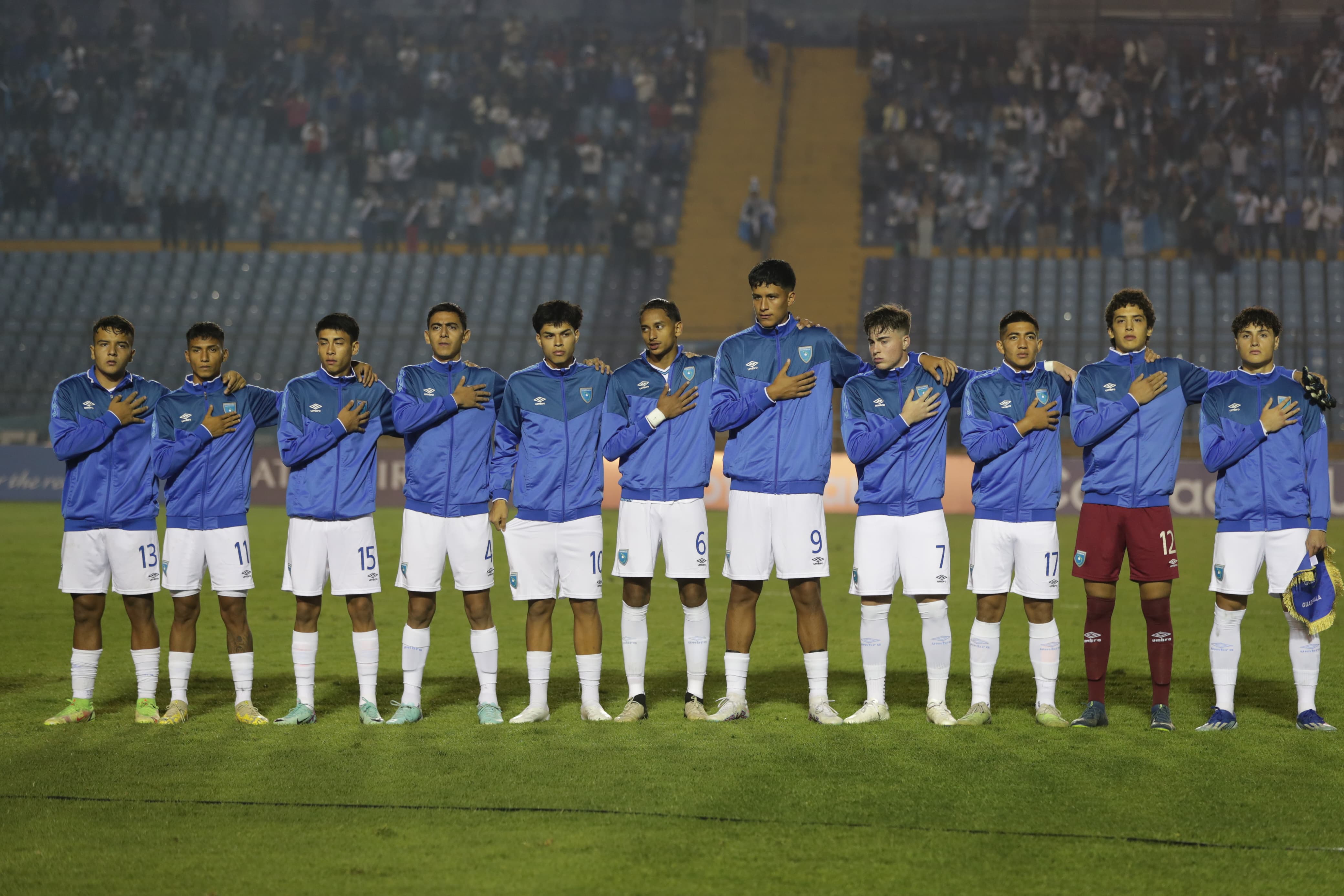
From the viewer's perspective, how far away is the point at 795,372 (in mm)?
7227

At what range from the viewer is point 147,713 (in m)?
7.15

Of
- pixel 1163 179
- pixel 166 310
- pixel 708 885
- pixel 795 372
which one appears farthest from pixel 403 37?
pixel 708 885

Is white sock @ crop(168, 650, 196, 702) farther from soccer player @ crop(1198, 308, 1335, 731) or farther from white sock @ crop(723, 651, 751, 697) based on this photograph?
soccer player @ crop(1198, 308, 1335, 731)

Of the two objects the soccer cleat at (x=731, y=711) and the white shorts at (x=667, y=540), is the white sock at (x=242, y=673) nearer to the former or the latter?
the white shorts at (x=667, y=540)

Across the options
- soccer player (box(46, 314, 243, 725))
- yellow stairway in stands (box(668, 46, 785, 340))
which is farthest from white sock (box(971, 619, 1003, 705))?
yellow stairway in stands (box(668, 46, 785, 340))

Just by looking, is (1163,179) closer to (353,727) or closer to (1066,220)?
(1066,220)

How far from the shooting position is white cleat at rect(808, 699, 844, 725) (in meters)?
7.05

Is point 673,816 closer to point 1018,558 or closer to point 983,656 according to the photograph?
point 983,656

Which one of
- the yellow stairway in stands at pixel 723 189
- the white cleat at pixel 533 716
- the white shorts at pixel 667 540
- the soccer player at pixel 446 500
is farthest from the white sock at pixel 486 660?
the yellow stairway in stands at pixel 723 189

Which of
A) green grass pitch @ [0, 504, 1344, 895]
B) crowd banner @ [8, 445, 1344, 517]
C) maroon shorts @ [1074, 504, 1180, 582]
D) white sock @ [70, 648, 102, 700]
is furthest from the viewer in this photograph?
crowd banner @ [8, 445, 1344, 517]

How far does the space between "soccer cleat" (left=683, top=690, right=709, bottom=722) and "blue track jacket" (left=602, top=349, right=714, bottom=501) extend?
103 centimetres

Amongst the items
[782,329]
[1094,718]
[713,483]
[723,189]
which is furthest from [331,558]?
[723,189]

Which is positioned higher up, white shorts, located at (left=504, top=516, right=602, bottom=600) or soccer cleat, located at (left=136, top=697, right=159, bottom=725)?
white shorts, located at (left=504, top=516, right=602, bottom=600)

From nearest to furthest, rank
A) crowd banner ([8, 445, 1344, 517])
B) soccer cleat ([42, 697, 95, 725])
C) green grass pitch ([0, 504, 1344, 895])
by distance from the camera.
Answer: green grass pitch ([0, 504, 1344, 895])
soccer cleat ([42, 697, 95, 725])
crowd banner ([8, 445, 1344, 517])
